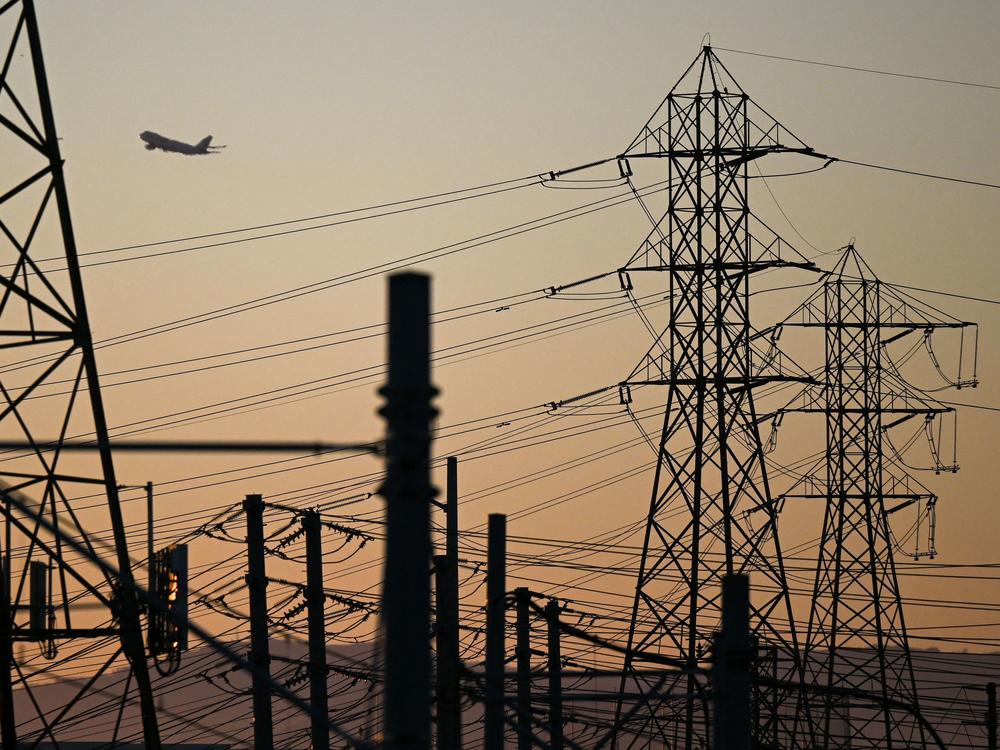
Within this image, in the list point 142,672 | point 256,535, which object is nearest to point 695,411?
point 256,535

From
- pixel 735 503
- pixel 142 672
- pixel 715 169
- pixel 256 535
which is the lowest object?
pixel 142 672

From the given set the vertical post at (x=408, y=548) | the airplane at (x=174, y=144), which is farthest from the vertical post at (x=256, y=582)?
the airplane at (x=174, y=144)

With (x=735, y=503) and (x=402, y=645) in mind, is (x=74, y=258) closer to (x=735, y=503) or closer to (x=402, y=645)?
(x=402, y=645)

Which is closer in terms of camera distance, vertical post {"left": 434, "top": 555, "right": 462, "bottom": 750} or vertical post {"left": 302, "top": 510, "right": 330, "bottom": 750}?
vertical post {"left": 434, "top": 555, "right": 462, "bottom": 750}

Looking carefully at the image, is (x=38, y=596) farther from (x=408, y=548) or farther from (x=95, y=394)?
(x=408, y=548)

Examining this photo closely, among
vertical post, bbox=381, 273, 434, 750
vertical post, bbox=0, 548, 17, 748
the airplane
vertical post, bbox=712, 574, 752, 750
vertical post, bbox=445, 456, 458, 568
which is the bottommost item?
vertical post, bbox=381, 273, 434, 750

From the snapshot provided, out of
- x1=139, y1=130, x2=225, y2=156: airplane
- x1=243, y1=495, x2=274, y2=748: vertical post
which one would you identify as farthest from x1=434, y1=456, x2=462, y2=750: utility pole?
x1=139, y1=130, x2=225, y2=156: airplane

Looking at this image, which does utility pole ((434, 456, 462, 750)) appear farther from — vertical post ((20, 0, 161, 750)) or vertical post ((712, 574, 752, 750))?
vertical post ((712, 574, 752, 750))

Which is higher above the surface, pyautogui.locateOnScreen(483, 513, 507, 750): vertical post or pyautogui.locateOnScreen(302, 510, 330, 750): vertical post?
pyautogui.locateOnScreen(302, 510, 330, 750): vertical post
